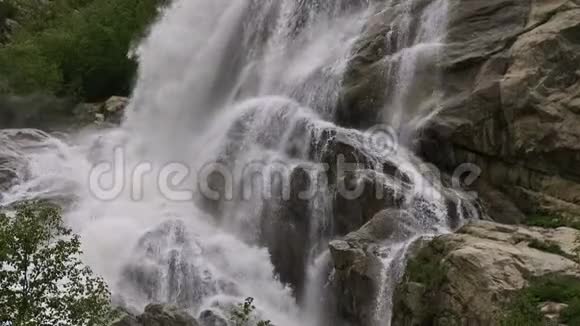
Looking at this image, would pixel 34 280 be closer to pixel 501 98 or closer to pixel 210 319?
pixel 210 319

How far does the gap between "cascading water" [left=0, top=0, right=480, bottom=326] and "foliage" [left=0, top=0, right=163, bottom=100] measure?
592cm

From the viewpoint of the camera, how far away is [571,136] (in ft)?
70.8

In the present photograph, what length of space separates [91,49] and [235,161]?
66.1 feet

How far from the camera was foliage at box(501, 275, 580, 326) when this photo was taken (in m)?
13.8

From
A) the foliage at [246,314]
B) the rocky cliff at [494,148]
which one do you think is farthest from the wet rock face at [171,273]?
the rocky cliff at [494,148]

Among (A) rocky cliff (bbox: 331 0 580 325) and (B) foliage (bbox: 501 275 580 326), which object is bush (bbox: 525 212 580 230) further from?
(B) foliage (bbox: 501 275 580 326)

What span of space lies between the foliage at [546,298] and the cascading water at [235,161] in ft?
12.2

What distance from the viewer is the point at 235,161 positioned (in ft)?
85.4

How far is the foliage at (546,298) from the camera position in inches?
544

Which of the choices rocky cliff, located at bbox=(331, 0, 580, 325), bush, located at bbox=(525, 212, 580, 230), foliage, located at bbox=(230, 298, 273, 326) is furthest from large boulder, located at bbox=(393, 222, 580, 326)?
foliage, located at bbox=(230, 298, 273, 326)

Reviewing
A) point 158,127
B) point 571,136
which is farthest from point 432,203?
point 158,127

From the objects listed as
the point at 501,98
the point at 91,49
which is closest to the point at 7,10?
the point at 91,49

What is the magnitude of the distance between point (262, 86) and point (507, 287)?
16.1 meters

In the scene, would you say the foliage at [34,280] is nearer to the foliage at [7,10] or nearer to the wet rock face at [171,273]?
the wet rock face at [171,273]
